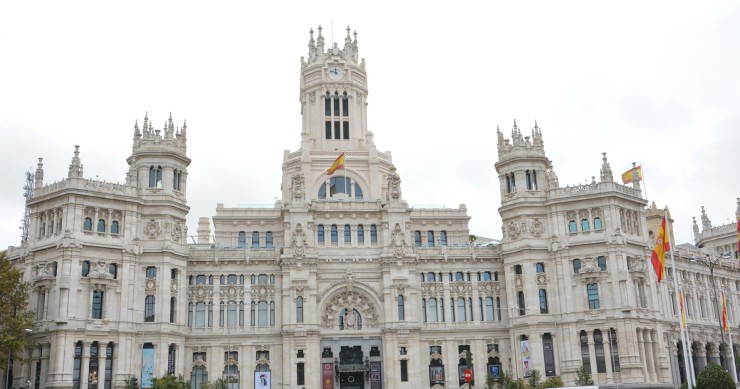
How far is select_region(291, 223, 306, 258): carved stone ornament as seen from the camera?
8356 centimetres

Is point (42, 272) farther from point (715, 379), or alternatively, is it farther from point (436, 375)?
point (715, 379)

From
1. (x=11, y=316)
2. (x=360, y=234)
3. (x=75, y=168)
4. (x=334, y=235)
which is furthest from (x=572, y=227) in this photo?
(x=11, y=316)

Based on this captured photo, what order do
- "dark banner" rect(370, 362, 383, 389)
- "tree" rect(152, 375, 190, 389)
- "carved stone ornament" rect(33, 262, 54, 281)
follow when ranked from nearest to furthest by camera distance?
"tree" rect(152, 375, 190, 389) → "carved stone ornament" rect(33, 262, 54, 281) → "dark banner" rect(370, 362, 383, 389)

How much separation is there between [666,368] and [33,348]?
63.7 metres

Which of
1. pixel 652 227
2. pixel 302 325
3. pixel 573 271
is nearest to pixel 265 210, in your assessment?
pixel 302 325

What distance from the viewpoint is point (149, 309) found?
253 feet

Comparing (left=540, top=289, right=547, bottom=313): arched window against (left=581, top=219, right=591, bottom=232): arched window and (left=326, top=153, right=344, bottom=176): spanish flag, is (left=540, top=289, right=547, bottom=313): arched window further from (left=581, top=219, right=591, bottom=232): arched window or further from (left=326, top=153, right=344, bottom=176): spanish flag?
(left=326, top=153, right=344, bottom=176): spanish flag

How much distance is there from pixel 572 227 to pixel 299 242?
2978 centimetres

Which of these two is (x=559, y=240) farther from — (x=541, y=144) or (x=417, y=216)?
(x=417, y=216)

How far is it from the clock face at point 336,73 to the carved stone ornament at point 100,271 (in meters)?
41.5

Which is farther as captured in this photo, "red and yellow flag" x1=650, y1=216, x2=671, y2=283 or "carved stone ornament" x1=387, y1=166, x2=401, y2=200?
"carved stone ornament" x1=387, y1=166, x2=401, y2=200

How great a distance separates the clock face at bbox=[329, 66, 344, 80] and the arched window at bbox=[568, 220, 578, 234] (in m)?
36.9

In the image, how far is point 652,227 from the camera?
419ft

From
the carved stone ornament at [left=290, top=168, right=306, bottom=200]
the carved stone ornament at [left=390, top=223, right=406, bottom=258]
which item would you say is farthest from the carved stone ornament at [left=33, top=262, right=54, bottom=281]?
the carved stone ornament at [left=390, top=223, right=406, bottom=258]
